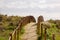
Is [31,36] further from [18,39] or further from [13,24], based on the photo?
[13,24]

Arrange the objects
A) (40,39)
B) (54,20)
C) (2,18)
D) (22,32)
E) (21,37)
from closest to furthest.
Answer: (40,39), (21,37), (22,32), (54,20), (2,18)

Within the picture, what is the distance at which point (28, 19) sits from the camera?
91.8 ft

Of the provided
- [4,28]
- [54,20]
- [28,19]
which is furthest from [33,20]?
[54,20]

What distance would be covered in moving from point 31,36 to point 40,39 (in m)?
1.15

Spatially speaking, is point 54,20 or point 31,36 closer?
point 31,36

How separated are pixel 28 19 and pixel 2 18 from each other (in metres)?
10.1

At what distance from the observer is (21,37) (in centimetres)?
1933

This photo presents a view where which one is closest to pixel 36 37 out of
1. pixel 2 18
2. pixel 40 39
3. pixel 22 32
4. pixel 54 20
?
pixel 40 39

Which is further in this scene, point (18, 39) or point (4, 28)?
point (4, 28)

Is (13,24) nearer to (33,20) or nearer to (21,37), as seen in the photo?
Result: (33,20)

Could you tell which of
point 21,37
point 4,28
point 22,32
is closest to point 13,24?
point 4,28

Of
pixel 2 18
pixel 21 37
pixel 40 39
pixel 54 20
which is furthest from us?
pixel 2 18

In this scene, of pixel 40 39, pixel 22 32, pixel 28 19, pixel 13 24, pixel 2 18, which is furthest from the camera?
pixel 2 18

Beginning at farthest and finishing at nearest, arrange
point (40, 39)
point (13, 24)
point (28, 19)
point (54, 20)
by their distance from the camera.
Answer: point (54, 20) < point (13, 24) < point (28, 19) < point (40, 39)
